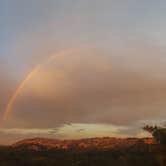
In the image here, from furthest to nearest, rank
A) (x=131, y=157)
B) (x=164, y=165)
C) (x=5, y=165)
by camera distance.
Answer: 1. (x=5, y=165)
2. (x=131, y=157)
3. (x=164, y=165)

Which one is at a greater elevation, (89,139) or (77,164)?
(89,139)

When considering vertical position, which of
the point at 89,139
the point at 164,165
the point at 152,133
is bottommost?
the point at 164,165

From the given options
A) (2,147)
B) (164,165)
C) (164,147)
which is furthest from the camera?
(2,147)

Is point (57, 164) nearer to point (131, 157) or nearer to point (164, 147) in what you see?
point (131, 157)

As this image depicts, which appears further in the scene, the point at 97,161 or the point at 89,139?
the point at 89,139

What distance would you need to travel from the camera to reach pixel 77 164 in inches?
2117

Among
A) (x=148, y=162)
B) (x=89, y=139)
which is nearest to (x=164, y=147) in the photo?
(x=148, y=162)

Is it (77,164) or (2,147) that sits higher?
(2,147)

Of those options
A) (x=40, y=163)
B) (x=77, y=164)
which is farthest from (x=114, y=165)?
(x=40, y=163)

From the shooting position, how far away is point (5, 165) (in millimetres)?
57656

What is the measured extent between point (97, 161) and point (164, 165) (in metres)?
19.4

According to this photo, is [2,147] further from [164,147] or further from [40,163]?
[164,147]

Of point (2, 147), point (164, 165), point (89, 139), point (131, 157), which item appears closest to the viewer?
point (164, 165)

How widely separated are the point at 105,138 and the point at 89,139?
23.8 feet
